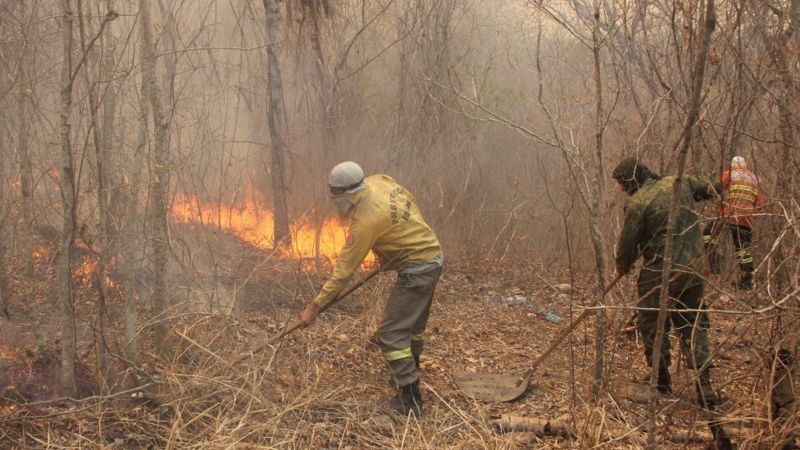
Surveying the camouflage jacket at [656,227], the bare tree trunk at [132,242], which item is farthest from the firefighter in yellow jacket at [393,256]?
the camouflage jacket at [656,227]

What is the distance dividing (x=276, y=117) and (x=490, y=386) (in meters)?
5.01

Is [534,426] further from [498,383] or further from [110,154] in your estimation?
[110,154]

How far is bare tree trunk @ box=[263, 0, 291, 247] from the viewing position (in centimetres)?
Answer: 836

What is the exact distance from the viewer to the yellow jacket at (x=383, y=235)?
4414 millimetres

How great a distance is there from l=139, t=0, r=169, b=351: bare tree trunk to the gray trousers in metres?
1.63

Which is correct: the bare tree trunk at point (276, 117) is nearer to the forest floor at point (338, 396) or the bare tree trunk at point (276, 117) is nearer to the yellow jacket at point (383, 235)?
the forest floor at point (338, 396)

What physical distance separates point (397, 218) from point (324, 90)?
4.95 meters

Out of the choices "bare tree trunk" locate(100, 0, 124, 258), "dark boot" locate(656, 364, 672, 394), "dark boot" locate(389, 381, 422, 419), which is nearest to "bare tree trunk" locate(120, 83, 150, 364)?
"bare tree trunk" locate(100, 0, 124, 258)

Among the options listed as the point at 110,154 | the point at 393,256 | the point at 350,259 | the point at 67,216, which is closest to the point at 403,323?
the point at 393,256

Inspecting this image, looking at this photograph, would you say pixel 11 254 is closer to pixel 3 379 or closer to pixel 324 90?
pixel 3 379

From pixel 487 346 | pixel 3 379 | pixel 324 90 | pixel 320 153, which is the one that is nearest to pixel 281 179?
pixel 320 153

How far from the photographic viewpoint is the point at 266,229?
9.39 metres

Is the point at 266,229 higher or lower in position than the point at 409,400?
higher

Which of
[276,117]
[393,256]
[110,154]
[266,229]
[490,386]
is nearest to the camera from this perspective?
[393,256]
